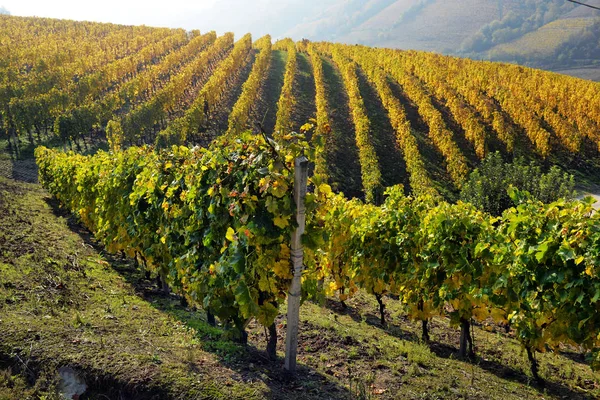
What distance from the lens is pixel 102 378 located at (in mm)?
5582

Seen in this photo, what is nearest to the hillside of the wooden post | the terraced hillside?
the wooden post

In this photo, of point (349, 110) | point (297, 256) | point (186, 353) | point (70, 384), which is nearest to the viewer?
point (70, 384)

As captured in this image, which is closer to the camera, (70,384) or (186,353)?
(70,384)

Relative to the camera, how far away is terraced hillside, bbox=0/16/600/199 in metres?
44.4

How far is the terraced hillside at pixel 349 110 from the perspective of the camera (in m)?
44.4

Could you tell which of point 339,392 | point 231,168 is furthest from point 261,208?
point 339,392

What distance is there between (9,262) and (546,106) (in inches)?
2457

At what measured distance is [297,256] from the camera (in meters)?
5.98

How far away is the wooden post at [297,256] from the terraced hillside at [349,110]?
30.9 m

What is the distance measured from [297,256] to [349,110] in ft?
172

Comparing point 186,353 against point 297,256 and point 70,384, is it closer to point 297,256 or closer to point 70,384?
point 70,384

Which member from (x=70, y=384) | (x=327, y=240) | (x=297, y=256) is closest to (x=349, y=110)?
(x=327, y=240)

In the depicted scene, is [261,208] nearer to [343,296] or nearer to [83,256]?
[343,296]

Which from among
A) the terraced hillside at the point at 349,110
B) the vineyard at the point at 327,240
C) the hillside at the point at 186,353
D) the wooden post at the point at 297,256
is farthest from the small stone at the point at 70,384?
the terraced hillside at the point at 349,110
